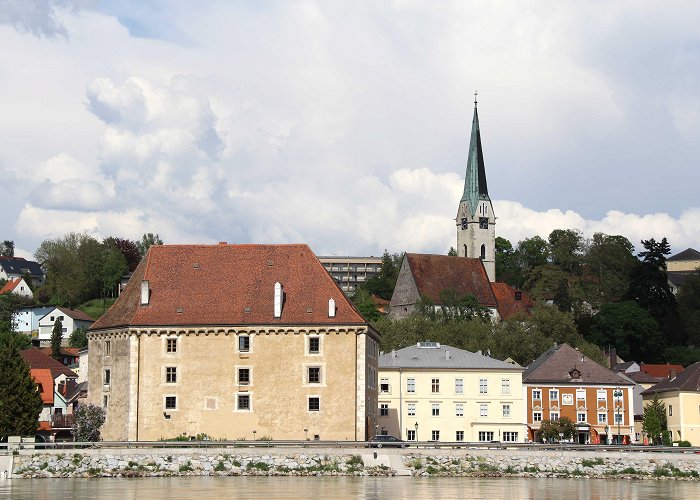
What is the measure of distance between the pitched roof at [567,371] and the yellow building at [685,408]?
13.2ft

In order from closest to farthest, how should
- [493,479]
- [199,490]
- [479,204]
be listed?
[199,490] < [493,479] < [479,204]

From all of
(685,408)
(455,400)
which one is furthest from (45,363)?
(685,408)

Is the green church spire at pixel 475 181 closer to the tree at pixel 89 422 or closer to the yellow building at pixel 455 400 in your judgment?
the yellow building at pixel 455 400

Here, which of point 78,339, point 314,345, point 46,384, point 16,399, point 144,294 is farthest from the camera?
point 78,339

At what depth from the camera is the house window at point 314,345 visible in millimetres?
83375

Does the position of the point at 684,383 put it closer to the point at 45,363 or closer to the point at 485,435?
the point at 485,435

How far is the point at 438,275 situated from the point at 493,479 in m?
95.7

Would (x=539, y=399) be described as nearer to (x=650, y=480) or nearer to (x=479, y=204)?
(x=650, y=480)

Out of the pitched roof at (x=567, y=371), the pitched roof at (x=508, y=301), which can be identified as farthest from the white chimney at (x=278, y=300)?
the pitched roof at (x=508, y=301)

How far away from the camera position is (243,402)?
8306 centimetres

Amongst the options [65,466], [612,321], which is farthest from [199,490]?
[612,321]

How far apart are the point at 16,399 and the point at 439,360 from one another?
116 ft

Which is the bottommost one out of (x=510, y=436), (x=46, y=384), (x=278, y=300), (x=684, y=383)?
(x=510, y=436)

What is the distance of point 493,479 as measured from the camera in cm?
6544
